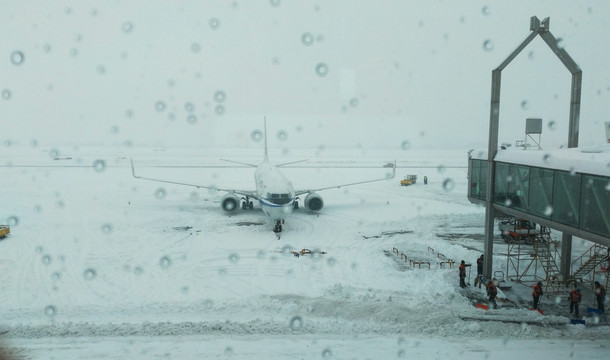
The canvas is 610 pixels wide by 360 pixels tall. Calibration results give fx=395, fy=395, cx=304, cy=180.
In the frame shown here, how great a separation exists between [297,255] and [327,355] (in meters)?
11.2

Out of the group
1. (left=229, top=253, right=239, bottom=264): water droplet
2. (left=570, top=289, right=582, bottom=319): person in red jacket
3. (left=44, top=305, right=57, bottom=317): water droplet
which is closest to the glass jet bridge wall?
(left=570, top=289, right=582, bottom=319): person in red jacket

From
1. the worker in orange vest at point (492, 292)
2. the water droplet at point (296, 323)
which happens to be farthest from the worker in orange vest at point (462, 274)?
the water droplet at point (296, 323)

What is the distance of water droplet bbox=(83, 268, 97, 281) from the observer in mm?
19184

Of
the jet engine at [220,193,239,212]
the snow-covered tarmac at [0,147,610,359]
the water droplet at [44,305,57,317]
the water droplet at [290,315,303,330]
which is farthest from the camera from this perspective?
the jet engine at [220,193,239,212]

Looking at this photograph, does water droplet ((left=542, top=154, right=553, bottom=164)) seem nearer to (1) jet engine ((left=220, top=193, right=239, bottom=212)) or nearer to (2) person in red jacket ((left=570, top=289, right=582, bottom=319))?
(2) person in red jacket ((left=570, top=289, right=582, bottom=319))

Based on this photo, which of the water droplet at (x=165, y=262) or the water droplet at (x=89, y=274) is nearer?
the water droplet at (x=89, y=274)

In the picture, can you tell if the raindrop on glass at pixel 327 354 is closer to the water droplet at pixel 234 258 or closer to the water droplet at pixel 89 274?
the water droplet at pixel 234 258

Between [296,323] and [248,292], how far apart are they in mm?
3871

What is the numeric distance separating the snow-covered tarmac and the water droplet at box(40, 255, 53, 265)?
222 mm

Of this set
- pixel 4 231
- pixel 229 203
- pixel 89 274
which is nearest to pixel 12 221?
pixel 4 231

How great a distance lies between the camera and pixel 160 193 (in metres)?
50.5

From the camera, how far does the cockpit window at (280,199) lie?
Answer: 27703mm

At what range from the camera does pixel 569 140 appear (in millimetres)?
19609

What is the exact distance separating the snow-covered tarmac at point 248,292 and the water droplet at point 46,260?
22 cm
